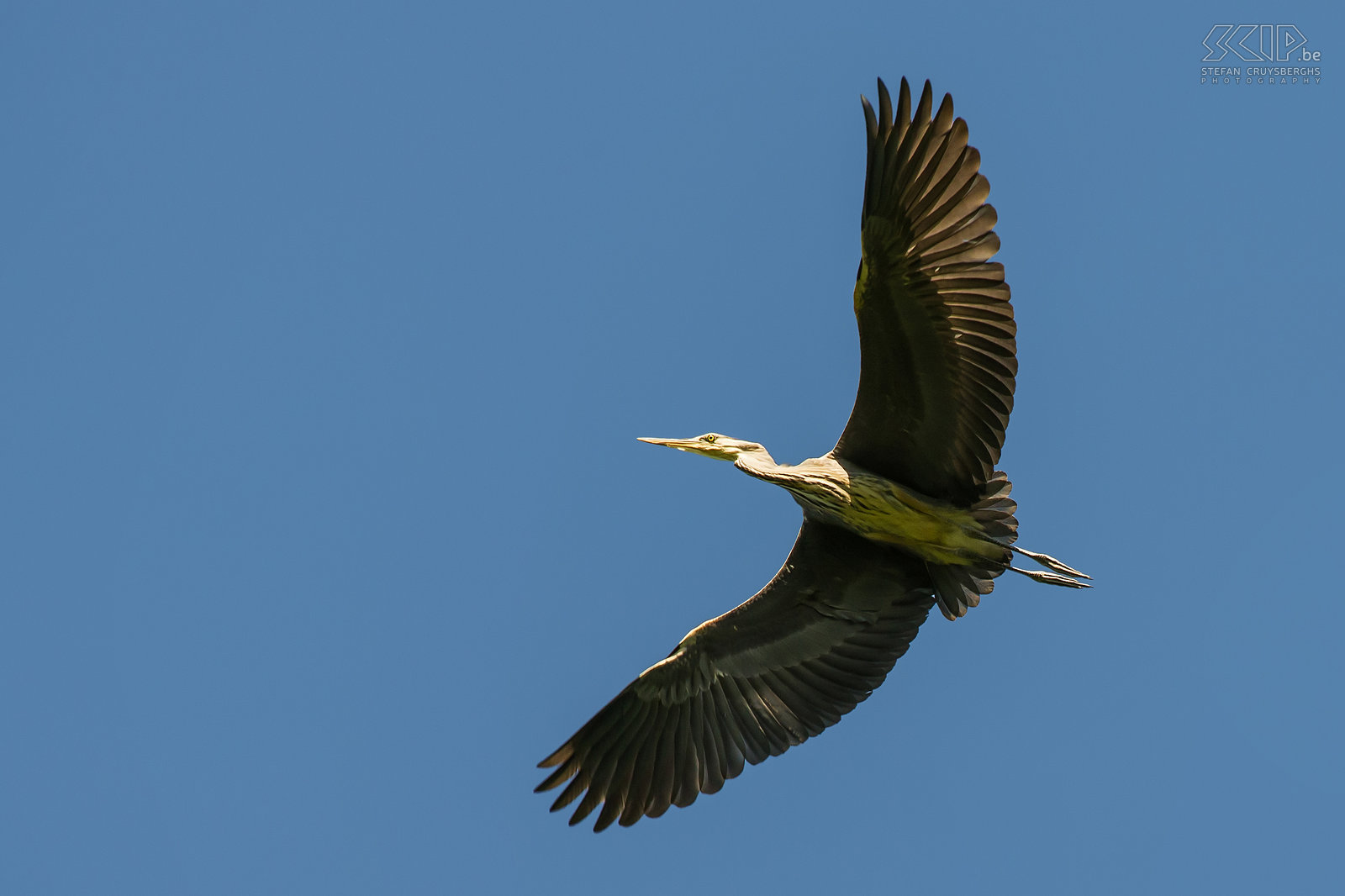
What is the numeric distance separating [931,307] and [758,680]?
3.51 meters

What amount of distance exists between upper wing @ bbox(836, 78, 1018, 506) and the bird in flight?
1 centimetres

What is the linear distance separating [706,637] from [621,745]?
1145 millimetres

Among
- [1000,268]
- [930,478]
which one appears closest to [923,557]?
[930,478]

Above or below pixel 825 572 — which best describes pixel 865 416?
above

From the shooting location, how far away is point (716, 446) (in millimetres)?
10742

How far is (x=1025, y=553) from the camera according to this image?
10086mm

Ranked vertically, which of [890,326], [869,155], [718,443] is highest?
[869,155]

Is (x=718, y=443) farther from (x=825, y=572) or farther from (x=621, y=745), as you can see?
(x=621, y=745)

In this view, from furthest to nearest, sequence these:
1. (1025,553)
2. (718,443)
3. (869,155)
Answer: (718,443), (1025,553), (869,155)

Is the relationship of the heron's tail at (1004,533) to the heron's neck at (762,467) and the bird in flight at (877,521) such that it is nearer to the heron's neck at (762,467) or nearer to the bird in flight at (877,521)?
the bird in flight at (877,521)

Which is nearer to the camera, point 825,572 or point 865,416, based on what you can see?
point 865,416

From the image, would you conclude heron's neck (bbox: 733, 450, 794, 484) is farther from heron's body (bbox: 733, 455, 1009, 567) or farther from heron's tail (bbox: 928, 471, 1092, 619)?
heron's tail (bbox: 928, 471, 1092, 619)

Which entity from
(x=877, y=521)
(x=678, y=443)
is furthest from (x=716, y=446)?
(x=877, y=521)

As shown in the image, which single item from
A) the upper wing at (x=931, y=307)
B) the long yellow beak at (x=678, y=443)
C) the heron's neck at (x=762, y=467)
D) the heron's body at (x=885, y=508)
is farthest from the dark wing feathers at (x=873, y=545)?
the long yellow beak at (x=678, y=443)
